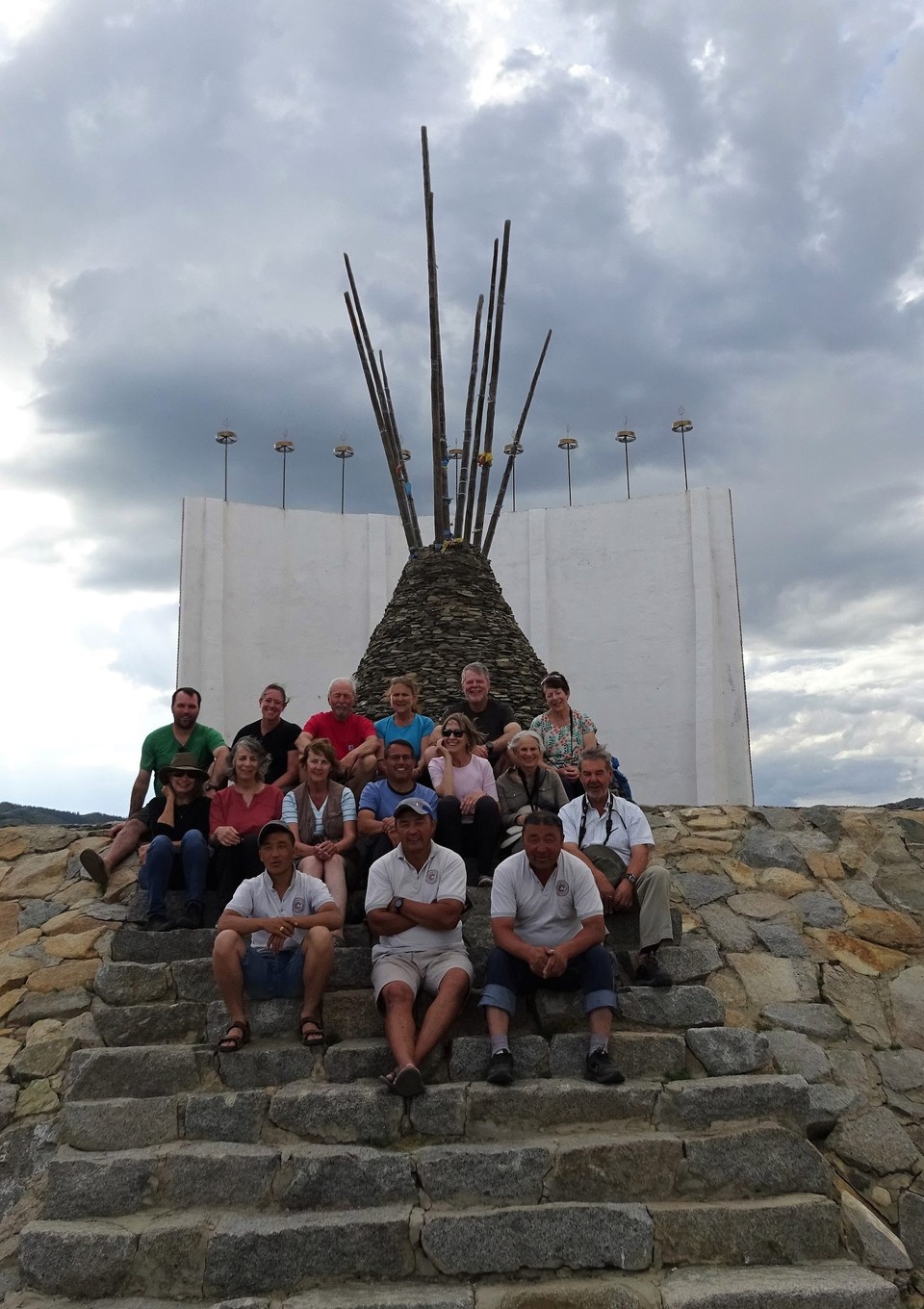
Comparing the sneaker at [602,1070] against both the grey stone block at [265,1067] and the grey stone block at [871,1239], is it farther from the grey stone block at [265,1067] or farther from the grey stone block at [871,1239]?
the grey stone block at [265,1067]

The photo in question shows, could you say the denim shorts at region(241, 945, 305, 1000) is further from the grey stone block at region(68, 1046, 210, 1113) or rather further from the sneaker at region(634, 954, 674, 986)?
the sneaker at region(634, 954, 674, 986)

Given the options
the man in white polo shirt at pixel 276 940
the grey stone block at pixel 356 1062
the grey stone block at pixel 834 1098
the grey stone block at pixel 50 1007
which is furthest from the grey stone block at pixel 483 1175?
the grey stone block at pixel 50 1007

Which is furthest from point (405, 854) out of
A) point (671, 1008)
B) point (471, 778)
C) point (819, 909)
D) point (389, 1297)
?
point (819, 909)

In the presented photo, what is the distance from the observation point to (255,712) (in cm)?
1282

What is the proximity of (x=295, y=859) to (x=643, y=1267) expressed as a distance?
2.25 metres

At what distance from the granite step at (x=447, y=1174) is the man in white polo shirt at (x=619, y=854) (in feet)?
3.06

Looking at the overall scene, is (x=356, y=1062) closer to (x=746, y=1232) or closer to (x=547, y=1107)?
(x=547, y=1107)

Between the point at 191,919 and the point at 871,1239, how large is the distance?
3.17 metres

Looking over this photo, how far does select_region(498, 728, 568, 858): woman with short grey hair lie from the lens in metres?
5.16

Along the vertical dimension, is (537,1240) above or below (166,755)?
below

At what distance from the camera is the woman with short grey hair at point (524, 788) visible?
203 inches

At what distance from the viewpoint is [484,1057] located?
388 centimetres

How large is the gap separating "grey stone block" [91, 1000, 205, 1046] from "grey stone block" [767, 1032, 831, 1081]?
2611mm

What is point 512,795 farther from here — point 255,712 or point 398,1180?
point 255,712
